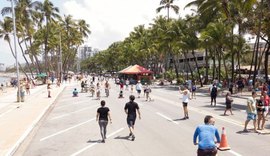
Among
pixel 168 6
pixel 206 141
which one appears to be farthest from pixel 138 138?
pixel 168 6

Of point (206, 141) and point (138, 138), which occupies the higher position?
point (206, 141)

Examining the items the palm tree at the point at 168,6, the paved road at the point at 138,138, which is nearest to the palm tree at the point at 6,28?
the palm tree at the point at 168,6

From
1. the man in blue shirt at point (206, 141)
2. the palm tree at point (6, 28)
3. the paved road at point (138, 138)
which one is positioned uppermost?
the palm tree at point (6, 28)

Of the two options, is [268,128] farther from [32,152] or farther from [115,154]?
[32,152]

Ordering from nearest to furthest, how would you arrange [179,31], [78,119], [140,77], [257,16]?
1. [78,119]
2. [257,16]
3. [179,31]
4. [140,77]

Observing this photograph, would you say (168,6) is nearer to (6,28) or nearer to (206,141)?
(6,28)

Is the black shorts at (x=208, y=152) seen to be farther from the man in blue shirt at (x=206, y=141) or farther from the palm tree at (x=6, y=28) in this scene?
the palm tree at (x=6, y=28)

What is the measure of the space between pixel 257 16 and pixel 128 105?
33556 mm

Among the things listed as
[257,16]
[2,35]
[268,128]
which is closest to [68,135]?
[268,128]

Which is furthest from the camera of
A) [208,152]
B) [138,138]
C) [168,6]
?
[168,6]

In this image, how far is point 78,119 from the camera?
827 inches

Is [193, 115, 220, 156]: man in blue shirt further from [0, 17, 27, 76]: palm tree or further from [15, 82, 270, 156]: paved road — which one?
[0, 17, 27, 76]: palm tree

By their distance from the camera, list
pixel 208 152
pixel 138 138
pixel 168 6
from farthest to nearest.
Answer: pixel 168 6, pixel 138 138, pixel 208 152

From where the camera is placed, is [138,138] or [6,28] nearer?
[138,138]
